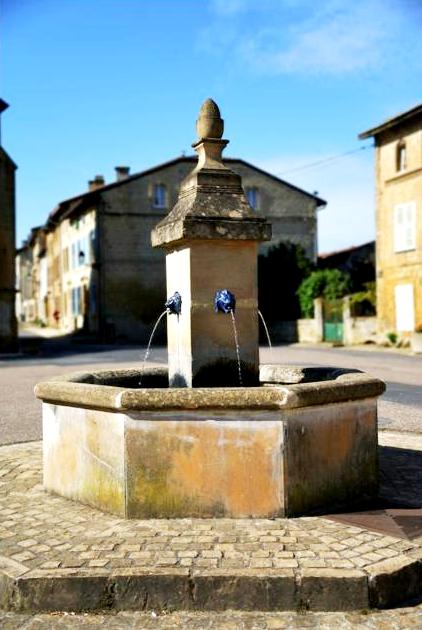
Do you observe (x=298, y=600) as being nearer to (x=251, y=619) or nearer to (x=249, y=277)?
(x=251, y=619)

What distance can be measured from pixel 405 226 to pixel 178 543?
24.1 m

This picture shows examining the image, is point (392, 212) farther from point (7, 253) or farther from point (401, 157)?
point (7, 253)

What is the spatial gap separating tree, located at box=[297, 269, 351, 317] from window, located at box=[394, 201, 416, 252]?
191 inches

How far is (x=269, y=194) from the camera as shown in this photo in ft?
123

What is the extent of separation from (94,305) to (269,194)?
11728 mm

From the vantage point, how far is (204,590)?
3.51 meters

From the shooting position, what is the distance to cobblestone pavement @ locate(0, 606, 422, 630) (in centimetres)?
335

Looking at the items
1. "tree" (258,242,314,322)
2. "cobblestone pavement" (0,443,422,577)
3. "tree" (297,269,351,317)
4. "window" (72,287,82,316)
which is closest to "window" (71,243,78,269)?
"window" (72,287,82,316)

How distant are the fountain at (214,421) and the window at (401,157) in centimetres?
2248

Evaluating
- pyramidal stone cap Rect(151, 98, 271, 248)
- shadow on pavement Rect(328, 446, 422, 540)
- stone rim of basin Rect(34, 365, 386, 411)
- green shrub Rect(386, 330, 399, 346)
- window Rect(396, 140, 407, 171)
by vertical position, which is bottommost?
shadow on pavement Rect(328, 446, 422, 540)

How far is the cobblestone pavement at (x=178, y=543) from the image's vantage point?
3.66m

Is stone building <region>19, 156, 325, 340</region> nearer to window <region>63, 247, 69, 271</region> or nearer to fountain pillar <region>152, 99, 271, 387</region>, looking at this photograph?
A: window <region>63, 247, 69, 271</region>

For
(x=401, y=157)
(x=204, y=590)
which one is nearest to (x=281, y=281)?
(x=401, y=157)

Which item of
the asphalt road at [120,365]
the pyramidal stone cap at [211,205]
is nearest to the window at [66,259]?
the asphalt road at [120,365]
